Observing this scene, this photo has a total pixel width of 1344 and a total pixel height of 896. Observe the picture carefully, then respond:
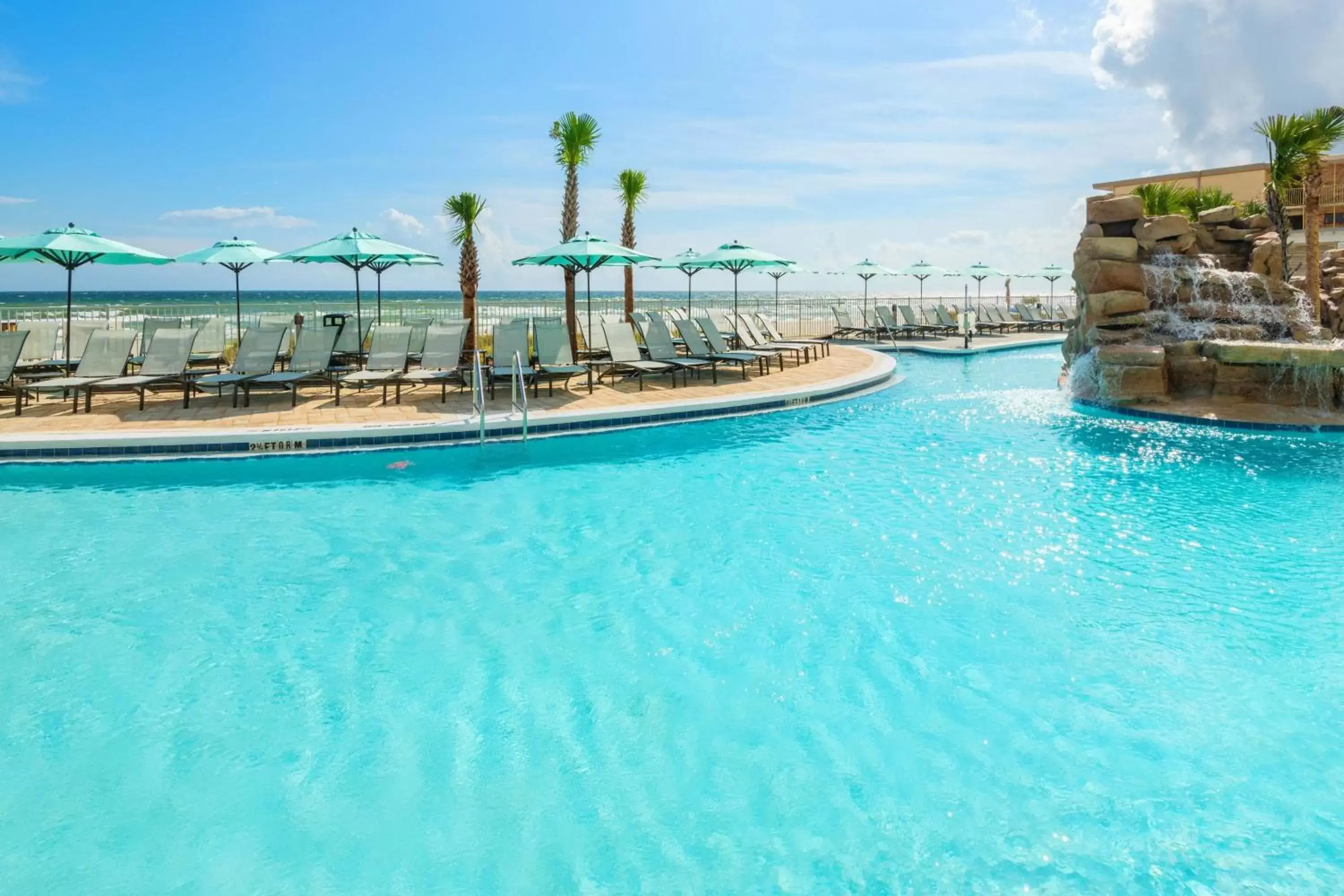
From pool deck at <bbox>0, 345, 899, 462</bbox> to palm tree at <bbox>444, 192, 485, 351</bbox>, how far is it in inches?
198

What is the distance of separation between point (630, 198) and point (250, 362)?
11450 millimetres

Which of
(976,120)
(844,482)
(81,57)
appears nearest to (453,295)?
(81,57)

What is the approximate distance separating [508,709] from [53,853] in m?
1.62

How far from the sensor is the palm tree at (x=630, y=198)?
1944cm

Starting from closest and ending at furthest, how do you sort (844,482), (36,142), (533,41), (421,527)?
(421,527) → (844,482) → (533,41) → (36,142)

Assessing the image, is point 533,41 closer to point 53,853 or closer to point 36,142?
point 53,853

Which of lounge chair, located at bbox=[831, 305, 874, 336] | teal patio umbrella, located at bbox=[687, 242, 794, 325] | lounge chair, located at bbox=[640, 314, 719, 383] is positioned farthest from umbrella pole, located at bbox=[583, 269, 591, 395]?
lounge chair, located at bbox=[831, 305, 874, 336]

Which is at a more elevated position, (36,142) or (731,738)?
(36,142)

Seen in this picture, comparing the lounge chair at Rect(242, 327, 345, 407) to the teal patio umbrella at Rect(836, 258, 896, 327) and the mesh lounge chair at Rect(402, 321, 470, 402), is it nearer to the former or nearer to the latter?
the mesh lounge chair at Rect(402, 321, 470, 402)

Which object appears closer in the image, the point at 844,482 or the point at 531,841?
the point at 531,841

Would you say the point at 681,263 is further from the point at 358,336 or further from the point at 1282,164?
the point at 1282,164

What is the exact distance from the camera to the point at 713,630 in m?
4.36

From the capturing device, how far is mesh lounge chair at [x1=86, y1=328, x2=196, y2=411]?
9531mm

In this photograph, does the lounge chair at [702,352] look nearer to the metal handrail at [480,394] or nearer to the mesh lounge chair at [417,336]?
the mesh lounge chair at [417,336]
